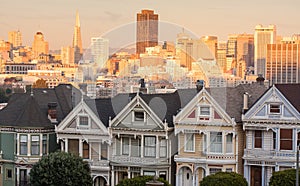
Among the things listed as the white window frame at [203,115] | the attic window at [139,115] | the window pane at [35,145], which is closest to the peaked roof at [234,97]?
the white window frame at [203,115]

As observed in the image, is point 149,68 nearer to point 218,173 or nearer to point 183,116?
point 183,116

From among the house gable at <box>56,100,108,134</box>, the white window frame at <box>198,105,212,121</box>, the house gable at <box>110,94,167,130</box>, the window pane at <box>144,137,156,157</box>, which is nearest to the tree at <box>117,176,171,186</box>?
the window pane at <box>144,137,156,157</box>

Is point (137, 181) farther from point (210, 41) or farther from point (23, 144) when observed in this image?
point (210, 41)

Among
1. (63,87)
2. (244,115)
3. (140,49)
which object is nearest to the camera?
(140,49)

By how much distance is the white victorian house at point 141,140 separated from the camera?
4275 cm

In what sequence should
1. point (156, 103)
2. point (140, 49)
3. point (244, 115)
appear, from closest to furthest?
point (140, 49)
point (244, 115)
point (156, 103)

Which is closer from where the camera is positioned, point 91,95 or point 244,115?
point 244,115

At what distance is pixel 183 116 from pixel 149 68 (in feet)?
10.1

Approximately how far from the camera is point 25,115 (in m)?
46.7

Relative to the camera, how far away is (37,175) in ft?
142

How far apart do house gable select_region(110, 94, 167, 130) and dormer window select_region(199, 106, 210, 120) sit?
188 cm

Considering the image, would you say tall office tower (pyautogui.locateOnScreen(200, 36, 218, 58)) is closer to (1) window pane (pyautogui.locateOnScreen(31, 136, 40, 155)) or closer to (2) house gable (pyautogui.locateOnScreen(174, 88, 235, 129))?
(2) house gable (pyautogui.locateOnScreen(174, 88, 235, 129))

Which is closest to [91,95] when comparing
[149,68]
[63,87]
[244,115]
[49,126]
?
[63,87]

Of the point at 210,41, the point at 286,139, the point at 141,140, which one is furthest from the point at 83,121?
the point at 210,41
